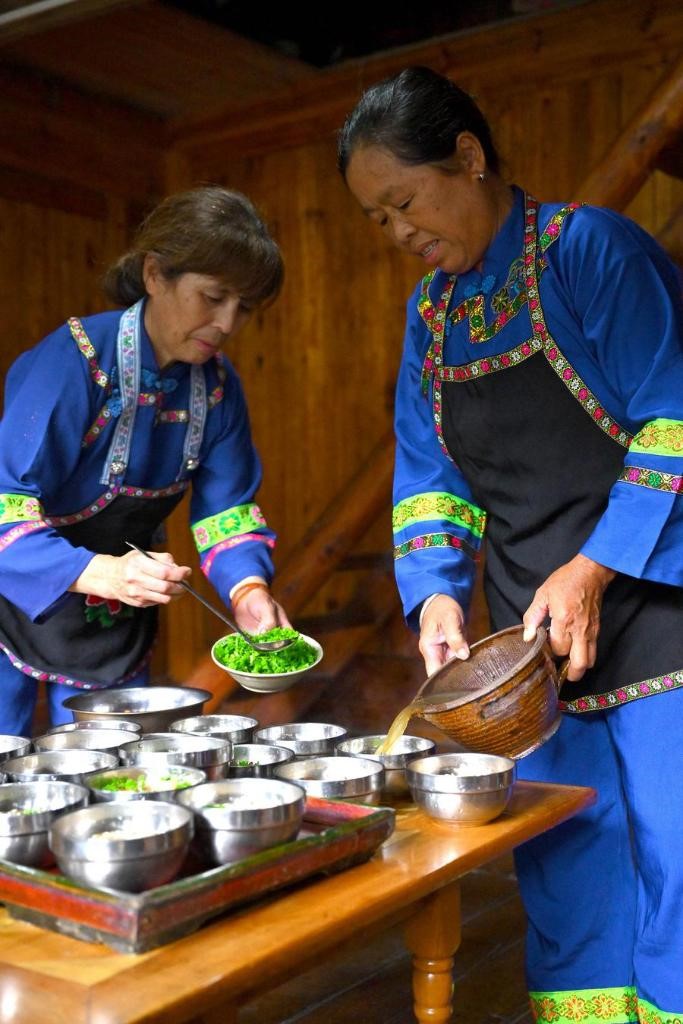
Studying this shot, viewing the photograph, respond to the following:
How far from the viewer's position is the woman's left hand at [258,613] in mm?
2342

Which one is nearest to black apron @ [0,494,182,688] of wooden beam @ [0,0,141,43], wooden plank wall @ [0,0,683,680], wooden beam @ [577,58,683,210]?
wooden beam @ [0,0,141,43]

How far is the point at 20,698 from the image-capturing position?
89.1 inches

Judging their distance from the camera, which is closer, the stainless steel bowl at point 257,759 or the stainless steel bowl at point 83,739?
the stainless steel bowl at point 257,759

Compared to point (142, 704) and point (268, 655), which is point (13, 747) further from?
point (268, 655)

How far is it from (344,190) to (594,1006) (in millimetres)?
4457

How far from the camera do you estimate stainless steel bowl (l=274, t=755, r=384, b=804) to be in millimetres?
1540

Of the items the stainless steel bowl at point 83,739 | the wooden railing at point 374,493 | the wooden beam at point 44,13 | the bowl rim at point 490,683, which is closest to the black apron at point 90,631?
the stainless steel bowl at point 83,739

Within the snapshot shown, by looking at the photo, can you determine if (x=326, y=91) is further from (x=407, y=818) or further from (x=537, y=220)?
(x=407, y=818)

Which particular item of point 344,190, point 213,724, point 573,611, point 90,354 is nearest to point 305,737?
point 213,724

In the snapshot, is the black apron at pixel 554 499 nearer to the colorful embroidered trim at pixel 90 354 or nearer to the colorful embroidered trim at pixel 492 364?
the colorful embroidered trim at pixel 492 364

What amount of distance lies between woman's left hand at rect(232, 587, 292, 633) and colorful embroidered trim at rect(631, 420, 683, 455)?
88 cm

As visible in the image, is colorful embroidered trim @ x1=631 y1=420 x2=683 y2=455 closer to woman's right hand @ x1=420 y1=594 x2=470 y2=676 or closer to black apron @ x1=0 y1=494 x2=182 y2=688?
woman's right hand @ x1=420 y1=594 x2=470 y2=676

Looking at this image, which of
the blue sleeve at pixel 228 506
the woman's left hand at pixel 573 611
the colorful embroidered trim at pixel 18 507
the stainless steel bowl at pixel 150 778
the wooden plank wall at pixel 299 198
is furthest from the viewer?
the wooden plank wall at pixel 299 198

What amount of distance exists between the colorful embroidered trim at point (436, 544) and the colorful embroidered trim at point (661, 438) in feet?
1.39
